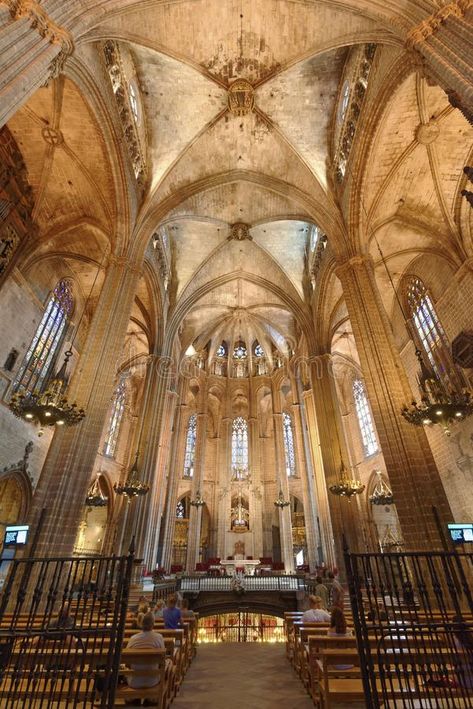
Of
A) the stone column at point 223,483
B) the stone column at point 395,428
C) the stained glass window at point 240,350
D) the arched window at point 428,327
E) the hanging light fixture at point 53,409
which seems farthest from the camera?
the stained glass window at point 240,350

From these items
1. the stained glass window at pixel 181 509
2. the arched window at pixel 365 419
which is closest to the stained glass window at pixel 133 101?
the arched window at pixel 365 419

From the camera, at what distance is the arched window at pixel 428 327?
48.0ft

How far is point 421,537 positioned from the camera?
780 centimetres

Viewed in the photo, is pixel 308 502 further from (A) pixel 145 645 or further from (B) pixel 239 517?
(A) pixel 145 645

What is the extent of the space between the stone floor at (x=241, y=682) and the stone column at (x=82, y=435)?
3.78 m

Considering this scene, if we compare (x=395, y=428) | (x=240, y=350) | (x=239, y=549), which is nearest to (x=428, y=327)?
(x=395, y=428)

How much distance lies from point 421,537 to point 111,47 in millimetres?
15824

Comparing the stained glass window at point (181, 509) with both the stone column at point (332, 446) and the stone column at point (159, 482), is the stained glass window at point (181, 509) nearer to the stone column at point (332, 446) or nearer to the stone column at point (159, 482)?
the stone column at point (159, 482)

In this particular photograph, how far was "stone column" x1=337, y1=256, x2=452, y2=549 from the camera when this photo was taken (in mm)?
8023

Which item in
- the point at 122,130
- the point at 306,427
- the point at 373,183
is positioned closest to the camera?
the point at 122,130

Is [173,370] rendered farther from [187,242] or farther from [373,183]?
[373,183]

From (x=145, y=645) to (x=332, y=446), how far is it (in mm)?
12098

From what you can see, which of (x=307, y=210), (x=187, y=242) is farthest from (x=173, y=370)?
(x=307, y=210)

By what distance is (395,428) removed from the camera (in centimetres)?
906
